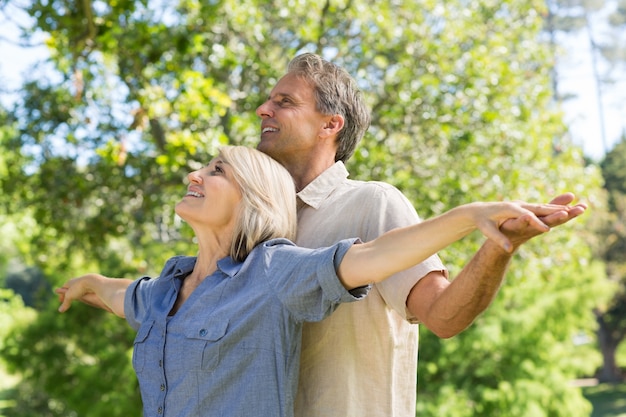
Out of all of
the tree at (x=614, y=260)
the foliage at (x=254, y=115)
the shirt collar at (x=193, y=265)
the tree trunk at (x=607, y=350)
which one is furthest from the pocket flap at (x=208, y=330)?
the tree trunk at (x=607, y=350)

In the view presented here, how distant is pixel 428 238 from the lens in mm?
1564

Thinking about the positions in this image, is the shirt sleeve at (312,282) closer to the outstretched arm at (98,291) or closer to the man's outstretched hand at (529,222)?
the man's outstretched hand at (529,222)

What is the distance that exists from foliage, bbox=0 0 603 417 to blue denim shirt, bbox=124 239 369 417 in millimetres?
4153

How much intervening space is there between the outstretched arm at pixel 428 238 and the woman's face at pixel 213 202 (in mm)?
416

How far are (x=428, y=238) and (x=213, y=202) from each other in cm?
62

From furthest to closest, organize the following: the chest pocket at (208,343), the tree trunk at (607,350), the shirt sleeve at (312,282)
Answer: the tree trunk at (607,350)
the chest pocket at (208,343)
the shirt sleeve at (312,282)

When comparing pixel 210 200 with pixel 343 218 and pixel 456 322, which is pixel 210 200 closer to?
pixel 343 218

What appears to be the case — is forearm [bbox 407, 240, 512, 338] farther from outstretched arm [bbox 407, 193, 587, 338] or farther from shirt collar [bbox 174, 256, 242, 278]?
shirt collar [bbox 174, 256, 242, 278]

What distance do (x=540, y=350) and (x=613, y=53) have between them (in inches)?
1053

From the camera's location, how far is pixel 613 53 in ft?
122

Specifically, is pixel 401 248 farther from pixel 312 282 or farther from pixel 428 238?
pixel 312 282

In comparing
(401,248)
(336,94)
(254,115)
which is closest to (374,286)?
(401,248)

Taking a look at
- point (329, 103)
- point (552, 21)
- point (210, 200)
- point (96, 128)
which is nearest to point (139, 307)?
point (210, 200)

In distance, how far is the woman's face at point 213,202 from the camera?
1994 mm
